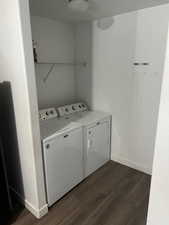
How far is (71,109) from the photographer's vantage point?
8.82 ft

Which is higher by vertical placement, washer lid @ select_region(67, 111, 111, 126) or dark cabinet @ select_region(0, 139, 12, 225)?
washer lid @ select_region(67, 111, 111, 126)

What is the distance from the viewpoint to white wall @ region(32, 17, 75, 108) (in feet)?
7.84

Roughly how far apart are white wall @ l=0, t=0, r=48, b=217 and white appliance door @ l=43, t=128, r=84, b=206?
0.34 feet

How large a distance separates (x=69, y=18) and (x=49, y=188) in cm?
229

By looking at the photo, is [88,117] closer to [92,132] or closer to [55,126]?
[92,132]

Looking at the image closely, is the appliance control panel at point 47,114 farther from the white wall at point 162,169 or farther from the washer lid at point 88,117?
the white wall at point 162,169

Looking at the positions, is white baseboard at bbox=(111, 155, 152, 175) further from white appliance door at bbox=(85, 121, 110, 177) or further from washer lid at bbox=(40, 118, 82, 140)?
washer lid at bbox=(40, 118, 82, 140)

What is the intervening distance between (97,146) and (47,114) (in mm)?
861

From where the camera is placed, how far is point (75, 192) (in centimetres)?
212

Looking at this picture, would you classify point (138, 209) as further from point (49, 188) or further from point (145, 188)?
point (49, 188)

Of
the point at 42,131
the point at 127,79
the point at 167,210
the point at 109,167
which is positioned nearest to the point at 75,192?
the point at 109,167

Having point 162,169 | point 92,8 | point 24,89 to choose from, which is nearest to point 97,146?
point 24,89

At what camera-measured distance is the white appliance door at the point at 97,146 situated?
2.31 meters

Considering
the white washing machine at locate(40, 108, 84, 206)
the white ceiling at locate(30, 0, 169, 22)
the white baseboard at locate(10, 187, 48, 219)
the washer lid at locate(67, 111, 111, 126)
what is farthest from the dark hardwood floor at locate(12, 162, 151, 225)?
the white ceiling at locate(30, 0, 169, 22)
